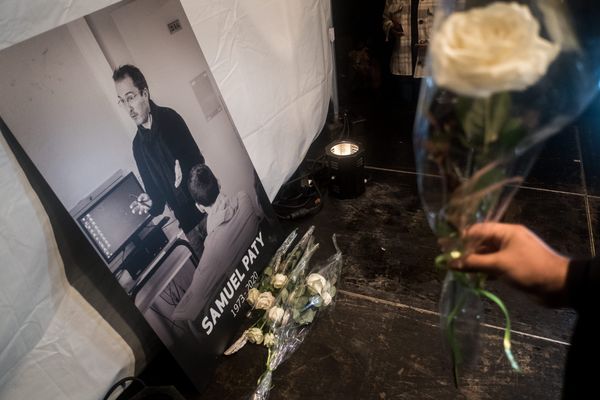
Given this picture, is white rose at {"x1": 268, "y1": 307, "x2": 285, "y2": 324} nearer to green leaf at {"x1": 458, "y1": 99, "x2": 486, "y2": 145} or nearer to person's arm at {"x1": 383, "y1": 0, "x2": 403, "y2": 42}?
green leaf at {"x1": 458, "y1": 99, "x2": 486, "y2": 145}

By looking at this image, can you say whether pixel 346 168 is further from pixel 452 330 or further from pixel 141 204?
pixel 452 330

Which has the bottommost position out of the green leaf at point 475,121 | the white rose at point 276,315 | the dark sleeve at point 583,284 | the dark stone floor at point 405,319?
the dark stone floor at point 405,319

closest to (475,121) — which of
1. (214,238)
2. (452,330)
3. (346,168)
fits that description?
(452,330)

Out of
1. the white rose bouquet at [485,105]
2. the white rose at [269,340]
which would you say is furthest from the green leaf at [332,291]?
the white rose bouquet at [485,105]

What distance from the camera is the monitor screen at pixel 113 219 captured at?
89 cm

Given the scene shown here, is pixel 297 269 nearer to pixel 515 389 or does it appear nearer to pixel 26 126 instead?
pixel 515 389

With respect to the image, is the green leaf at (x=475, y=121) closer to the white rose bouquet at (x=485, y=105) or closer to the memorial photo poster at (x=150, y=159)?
the white rose bouquet at (x=485, y=105)

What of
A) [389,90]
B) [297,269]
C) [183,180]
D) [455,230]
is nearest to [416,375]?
[297,269]

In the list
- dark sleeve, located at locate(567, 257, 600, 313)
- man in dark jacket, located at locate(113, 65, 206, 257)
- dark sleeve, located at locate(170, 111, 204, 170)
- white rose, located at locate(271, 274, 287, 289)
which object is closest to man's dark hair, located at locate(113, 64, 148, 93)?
man in dark jacket, located at locate(113, 65, 206, 257)

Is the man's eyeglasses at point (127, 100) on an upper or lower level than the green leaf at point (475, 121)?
upper

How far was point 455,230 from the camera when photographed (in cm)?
59

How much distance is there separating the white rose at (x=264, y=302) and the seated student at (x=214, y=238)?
13 cm

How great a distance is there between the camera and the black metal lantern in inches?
65.7

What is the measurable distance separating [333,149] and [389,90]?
2.99 feet
